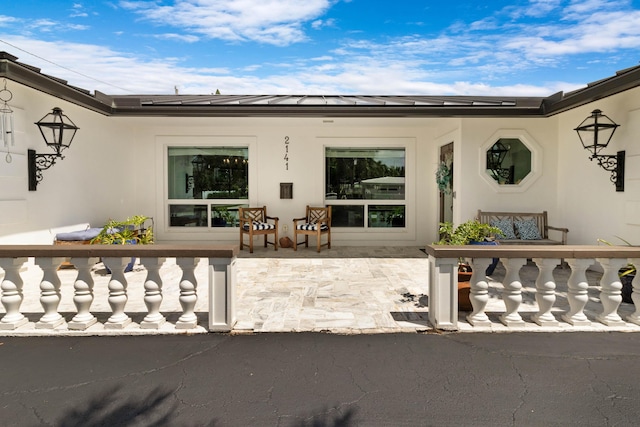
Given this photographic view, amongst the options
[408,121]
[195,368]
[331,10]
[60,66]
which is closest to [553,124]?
[408,121]

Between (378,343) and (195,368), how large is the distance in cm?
126

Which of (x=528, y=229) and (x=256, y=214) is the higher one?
(x=256, y=214)

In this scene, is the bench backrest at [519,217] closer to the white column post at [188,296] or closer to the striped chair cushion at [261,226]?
the striped chair cushion at [261,226]

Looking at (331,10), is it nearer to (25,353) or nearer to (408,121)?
(408,121)

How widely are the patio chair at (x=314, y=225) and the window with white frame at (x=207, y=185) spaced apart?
1357 millimetres

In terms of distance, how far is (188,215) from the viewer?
25.9 feet

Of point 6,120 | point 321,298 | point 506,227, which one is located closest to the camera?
point 321,298

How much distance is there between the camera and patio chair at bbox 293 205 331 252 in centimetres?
703

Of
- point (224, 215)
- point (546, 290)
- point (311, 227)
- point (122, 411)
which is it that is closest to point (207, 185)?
point (224, 215)

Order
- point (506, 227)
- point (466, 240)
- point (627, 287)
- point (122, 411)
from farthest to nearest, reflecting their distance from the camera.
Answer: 1. point (506, 227)
2. point (466, 240)
3. point (627, 287)
4. point (122, 411)

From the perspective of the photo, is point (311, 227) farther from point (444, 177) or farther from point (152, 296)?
point (152, 296)

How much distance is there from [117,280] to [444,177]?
5.79 m

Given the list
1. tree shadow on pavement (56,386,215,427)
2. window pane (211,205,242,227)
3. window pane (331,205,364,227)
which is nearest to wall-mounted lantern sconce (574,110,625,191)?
window pane (331,205,364,227)

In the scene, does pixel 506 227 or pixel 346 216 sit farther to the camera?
pixel 346 216
